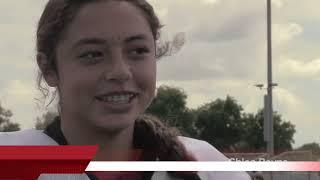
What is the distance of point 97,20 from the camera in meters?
2.56

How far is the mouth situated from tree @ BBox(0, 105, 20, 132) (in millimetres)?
290

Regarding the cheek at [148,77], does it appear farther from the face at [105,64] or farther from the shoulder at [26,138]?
the shoulder at [26,138]

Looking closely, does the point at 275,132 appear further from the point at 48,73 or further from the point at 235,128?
the point at 48,73

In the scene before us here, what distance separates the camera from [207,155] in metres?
2.66

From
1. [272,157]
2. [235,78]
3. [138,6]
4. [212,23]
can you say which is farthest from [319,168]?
[138,6]

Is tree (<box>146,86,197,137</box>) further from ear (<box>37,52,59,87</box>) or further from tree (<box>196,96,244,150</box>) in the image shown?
ear (<box>37,52,59,87</box>)

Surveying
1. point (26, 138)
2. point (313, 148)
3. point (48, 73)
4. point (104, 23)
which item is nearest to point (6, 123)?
point (26, 138)

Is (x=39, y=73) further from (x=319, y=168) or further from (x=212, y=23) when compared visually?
(x=319, y=168)

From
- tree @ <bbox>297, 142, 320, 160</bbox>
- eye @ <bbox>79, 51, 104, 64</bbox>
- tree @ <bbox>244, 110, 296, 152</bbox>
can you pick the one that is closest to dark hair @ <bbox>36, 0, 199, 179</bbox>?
eye @ <bbox>79, 51, 104, 64</bbox>

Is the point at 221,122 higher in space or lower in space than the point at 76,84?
A: lower

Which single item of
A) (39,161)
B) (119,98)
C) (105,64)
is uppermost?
(105,64)

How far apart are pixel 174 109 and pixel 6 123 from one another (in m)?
0.57

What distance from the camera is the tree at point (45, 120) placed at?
2598 millimetres

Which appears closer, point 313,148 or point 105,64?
point 105,64
